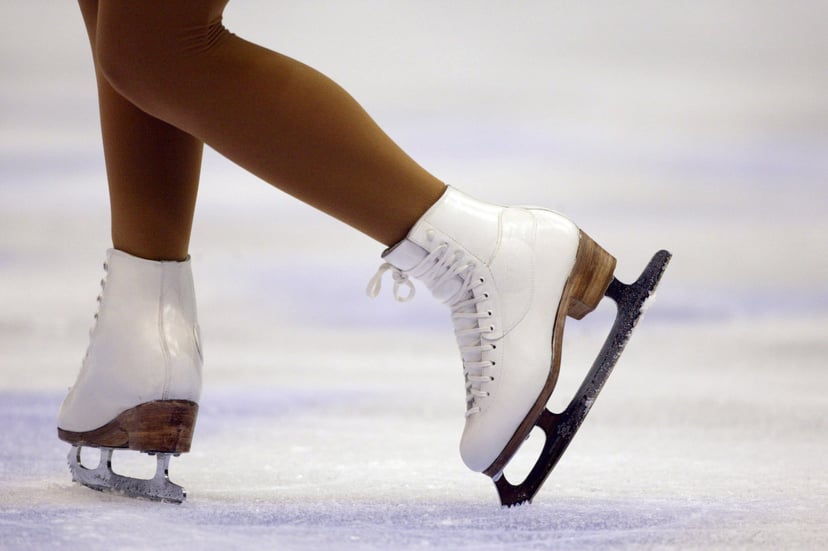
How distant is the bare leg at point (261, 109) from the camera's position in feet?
3.04

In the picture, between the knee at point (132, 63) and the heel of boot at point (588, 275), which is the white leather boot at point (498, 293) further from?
the knee at point (132, 63)

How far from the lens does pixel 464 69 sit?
3.17 m

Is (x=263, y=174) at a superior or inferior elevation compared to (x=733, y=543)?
superior

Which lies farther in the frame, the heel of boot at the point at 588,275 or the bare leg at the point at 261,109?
the heel of boot at the point at 588,275

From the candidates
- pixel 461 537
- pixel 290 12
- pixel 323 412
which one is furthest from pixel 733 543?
pixel 290 12

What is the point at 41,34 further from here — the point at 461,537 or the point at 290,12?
the point at 461,537

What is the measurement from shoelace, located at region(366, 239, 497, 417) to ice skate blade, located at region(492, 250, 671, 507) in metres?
0.07

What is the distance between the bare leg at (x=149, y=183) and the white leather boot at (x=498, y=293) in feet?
0.77

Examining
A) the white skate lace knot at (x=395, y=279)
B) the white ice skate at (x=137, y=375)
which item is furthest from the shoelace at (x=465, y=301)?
the white ice skate at (x=137, y=375)

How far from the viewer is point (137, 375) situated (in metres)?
1.07

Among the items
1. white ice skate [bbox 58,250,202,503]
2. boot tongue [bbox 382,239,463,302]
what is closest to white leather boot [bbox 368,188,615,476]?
boot tongue [bbox 382,239,463,302]

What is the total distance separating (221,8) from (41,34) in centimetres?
256

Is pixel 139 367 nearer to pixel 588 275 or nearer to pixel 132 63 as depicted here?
pixel 132 63

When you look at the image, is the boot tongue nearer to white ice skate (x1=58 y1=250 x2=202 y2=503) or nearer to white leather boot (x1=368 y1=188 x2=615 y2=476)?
white leather boot (x1=368 y1=188 x2=615 y2=476)
